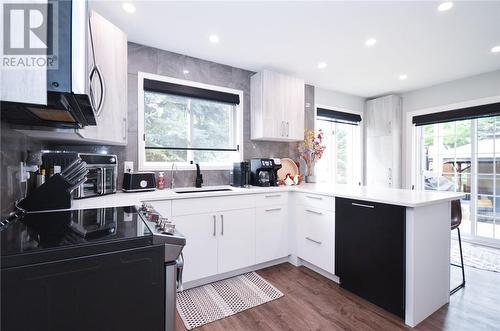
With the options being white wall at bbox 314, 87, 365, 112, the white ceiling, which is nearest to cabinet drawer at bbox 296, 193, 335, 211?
the white ceiling

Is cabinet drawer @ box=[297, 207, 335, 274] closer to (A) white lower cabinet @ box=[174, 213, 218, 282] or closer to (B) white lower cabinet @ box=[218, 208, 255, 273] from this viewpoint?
(B) white lower cabinet @ box=[218, 208, 255, 273]

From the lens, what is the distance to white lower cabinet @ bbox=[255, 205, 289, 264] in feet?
8.03

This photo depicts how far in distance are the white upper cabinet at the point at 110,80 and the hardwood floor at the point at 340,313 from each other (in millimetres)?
1519

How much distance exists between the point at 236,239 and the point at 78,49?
1.98 m

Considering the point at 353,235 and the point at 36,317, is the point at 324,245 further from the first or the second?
the point at 36,317

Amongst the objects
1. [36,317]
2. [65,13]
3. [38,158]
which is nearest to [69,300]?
[36,317]

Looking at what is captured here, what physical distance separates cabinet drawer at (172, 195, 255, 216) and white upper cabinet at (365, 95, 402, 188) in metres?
3.02

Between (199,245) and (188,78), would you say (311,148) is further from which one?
(199,245)

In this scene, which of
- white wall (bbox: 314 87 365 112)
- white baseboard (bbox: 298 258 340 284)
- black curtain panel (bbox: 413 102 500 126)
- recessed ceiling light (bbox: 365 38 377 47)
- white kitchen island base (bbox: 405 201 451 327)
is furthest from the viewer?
white wall (bbox: 314 87 365 112)

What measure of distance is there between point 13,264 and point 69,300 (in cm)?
19

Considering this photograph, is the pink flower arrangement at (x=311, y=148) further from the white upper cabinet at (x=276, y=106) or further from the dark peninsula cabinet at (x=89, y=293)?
the dark peninsula cabinet at (x=89, y=293)

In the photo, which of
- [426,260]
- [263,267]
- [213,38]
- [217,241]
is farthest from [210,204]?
[426,260]

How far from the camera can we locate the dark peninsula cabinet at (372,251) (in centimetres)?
168

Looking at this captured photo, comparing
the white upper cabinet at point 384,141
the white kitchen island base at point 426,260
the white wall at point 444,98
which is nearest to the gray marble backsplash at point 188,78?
the white upper cabinet at point 384,141
